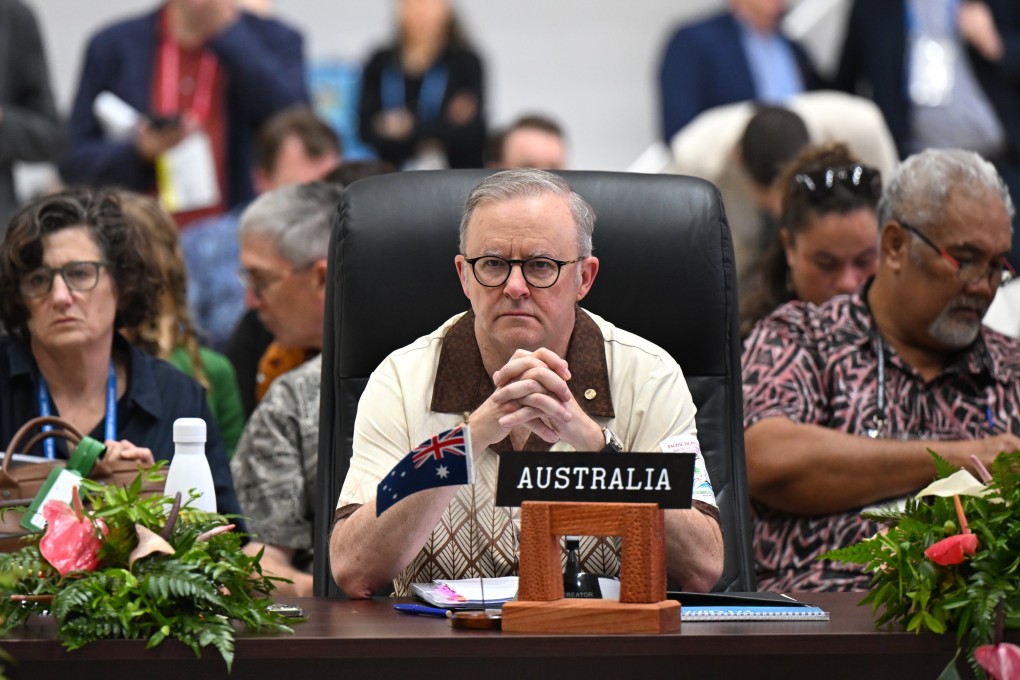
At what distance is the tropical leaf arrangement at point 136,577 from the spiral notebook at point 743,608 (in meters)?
0.54

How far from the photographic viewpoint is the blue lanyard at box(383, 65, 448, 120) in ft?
22.6

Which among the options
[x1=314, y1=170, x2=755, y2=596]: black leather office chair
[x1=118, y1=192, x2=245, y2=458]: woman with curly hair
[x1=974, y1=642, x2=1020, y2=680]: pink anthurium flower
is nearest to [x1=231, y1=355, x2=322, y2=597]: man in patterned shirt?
[x1=118, y1=192, x2=245, y2=458]: woman with curly hair

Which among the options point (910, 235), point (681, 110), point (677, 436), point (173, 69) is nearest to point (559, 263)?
point (677, 436)

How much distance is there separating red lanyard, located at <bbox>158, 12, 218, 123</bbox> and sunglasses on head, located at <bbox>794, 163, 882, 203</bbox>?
2.62 m

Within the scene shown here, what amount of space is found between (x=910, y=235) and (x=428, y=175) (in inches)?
42.0

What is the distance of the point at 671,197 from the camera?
292 centimetres

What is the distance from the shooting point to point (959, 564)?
7.16 ft

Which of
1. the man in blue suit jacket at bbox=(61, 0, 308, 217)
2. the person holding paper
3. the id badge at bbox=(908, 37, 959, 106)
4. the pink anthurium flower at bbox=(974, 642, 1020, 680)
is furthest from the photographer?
the id badge at bbox=(908, 37, 959, 106)

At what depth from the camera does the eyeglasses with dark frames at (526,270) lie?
2.61 metres

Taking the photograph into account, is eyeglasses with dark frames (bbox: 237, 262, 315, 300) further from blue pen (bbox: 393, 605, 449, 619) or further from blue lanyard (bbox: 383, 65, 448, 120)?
blue lanyard (bbox: 383, 65, 448, 120)

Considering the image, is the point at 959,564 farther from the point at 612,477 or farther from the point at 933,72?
the point at 933,72

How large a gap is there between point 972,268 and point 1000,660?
1.51 meters

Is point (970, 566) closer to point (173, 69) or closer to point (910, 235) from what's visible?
point (910, 235)

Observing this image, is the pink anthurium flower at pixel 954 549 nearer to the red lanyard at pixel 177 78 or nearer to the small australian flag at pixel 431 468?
the small australian flag at pixel 431 468
